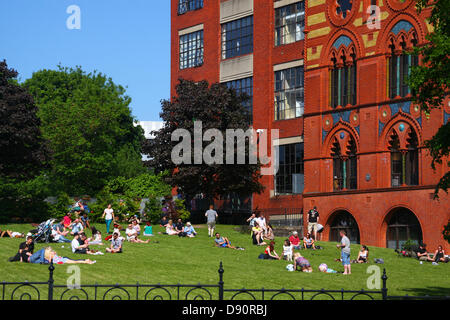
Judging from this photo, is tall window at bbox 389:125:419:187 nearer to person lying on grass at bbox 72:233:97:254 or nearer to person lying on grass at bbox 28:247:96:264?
person lying on grass at bbox 72:233:97:254

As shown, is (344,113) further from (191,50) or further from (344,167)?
(191,50)

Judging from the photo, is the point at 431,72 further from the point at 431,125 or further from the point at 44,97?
the point at 44,97

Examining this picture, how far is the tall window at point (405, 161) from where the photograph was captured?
45281 millimetres

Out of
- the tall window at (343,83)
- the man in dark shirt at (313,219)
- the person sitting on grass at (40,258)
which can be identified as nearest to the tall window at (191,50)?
the tall window at (343,83)

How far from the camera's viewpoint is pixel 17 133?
Result: 48.6 metres

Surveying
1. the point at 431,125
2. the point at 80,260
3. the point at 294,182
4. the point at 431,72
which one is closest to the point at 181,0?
the point at 294,182

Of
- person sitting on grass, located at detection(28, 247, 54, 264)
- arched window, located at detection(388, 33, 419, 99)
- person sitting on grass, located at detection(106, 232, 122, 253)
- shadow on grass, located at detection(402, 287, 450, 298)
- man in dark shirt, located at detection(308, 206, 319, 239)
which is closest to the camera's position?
shadow on grass, located at detection(402, 287, 450, 298)

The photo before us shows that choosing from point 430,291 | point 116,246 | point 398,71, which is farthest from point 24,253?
point 398,71

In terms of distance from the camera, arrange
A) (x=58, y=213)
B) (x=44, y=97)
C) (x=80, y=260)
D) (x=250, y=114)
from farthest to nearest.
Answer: (x=44, y=97) < (x=250, y=114) < (x=58, y=213) < (x=80, y=260)

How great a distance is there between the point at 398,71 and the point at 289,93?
10.6m

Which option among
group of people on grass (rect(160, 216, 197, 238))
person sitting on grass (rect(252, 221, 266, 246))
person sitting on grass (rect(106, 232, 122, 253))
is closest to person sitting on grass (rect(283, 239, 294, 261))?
person sitting on grass (rect(252, 221, 266, 246))

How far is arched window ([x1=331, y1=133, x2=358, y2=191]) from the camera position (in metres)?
48.5
